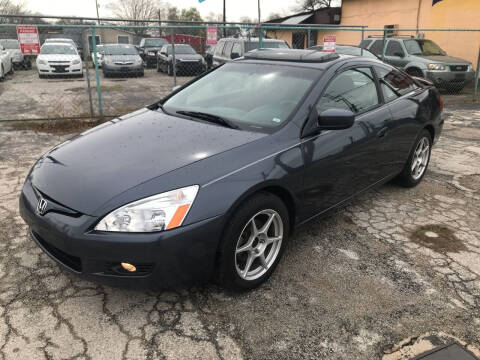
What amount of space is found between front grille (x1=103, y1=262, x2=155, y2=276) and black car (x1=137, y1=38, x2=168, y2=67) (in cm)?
2218

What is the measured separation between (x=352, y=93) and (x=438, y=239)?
1510 millimetres

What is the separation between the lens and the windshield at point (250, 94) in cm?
312

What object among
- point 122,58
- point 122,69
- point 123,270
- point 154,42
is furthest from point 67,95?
point 154,42

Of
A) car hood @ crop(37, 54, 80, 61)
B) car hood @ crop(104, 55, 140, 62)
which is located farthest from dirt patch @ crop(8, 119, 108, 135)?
car hood @ crop(104, 55, 140, 62)

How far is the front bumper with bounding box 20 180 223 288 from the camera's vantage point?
7.32ft

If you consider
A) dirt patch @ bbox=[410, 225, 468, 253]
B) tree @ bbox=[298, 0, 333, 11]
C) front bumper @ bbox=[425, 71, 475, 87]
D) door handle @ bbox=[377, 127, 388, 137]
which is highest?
tree @ bbox=[298, 0, 333, 11]

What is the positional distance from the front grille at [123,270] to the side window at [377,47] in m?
12.6

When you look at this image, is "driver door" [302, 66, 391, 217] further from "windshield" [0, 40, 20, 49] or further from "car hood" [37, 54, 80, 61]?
"windshield" [0, 40, 20, 49]

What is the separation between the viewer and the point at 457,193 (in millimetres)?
4676

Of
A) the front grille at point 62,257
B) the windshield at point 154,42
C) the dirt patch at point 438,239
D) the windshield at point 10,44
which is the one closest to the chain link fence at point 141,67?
the windshield at point 10,44

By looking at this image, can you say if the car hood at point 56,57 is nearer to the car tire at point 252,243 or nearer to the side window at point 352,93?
the side window at point 352,93

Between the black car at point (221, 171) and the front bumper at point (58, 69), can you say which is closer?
the black car at point (221, 171)

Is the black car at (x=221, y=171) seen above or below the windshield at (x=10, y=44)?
below

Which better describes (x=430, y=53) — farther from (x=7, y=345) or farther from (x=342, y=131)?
(x=7, y=345)
